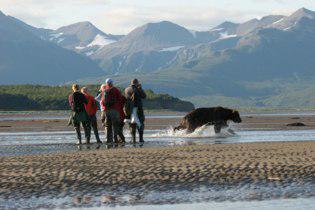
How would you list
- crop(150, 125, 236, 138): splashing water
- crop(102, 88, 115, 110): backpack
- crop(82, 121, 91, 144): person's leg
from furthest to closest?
crop(150, 125, 236, 138): splashing water, crop(82, 121, 91, 144): person's leg, crop(102, 88, 115, 110): backpack

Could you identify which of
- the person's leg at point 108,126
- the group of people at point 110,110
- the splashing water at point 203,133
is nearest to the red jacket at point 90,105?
the group of people at point 110,110

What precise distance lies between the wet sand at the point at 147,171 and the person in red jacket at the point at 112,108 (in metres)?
6.32

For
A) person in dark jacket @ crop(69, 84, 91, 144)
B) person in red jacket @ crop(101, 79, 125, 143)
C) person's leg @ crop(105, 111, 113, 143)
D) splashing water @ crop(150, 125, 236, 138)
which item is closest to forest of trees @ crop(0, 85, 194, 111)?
splashing water @ crop(150, 125, 236, 138)

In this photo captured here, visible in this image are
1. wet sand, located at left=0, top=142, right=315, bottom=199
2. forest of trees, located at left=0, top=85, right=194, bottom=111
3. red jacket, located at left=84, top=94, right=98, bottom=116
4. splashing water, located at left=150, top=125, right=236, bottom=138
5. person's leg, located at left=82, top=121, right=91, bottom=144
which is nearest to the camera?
wet sand, located at left=0, top=142, right=315, bottom=199

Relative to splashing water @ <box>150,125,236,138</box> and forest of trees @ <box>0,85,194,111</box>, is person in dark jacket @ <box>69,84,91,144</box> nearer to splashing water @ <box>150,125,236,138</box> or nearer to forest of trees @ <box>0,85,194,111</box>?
splashing water @ <box>150,125,236,138</box>

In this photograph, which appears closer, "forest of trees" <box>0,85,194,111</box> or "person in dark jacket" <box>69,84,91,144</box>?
"person in dark jacket" <box>69,84,91,144</box>

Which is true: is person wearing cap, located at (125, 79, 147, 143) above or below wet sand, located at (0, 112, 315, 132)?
above

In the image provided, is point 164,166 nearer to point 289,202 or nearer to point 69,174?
point 69,174

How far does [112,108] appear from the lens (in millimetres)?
26953

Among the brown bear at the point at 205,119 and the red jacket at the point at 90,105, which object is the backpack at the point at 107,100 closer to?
the red jacket at the point at 90,105

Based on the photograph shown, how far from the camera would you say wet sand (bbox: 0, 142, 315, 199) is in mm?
14234

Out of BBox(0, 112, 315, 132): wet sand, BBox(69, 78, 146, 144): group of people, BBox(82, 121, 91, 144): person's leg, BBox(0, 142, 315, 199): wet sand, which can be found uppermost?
BBox(69, 78, 146, 144): group of people

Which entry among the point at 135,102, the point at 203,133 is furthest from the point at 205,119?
the point at 135,102

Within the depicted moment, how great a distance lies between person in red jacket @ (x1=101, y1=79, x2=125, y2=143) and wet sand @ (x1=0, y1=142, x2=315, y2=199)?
632cm
